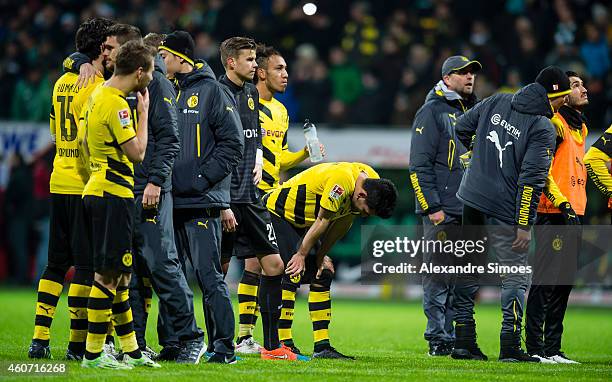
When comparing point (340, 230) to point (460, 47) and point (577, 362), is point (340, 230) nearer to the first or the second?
point (577, 362)

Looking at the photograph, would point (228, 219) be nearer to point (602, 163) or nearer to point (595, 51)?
point (602, 163)

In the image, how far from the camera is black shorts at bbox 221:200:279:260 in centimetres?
892

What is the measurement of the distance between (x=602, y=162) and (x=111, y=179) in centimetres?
501

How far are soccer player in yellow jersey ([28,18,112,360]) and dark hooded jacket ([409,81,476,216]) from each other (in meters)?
3.56

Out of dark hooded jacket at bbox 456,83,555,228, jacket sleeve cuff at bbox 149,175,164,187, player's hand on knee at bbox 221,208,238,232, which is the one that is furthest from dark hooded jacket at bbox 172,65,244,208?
dark hooded jacket at bbox 456,83,555,228

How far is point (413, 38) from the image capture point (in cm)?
2041

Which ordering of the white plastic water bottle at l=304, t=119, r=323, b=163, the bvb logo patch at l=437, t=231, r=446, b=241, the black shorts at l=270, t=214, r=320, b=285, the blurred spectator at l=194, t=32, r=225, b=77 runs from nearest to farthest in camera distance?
the black shorts at l=270, t=214, r=320, b=285 < the white plastic water bottle at l=304, t=119, r=323, b=163 < the bvb logo patch at l=437, t=231, r=446, b=241 < the blurred spectator at l=194, t=32, r=225, b=77

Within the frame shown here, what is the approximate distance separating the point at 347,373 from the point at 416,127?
11.5ft

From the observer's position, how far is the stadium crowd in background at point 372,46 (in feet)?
62.6

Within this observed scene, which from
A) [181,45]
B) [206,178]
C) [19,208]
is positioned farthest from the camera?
[19,208]

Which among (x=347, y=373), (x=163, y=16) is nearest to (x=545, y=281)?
(x=347, y=373)

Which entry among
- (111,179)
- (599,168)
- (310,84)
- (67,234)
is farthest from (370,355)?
(310,84)

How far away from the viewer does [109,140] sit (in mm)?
7379

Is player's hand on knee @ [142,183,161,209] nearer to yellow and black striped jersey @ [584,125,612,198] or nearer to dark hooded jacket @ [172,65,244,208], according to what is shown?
dark hooded jacket @ [172,65,244,208]
